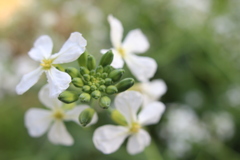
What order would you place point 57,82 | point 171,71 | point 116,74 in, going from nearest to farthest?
point 57,82, point 116,74, point 171,71

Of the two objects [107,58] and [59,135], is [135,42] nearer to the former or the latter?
[107,58]

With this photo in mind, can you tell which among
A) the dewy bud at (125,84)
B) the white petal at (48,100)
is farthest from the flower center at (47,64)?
the dewy bud at (125,84)

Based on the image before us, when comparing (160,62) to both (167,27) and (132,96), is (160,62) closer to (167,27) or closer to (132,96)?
(167,27)

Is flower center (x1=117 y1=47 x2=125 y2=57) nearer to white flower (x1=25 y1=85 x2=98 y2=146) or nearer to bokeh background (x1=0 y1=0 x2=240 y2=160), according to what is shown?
white flower (x1=25 y1=85 x2=98 y2=146)

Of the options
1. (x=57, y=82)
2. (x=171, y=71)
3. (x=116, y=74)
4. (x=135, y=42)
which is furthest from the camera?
(x=171, y=71)

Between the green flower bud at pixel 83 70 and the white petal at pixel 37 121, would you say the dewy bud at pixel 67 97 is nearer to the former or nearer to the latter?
the green flower bud at pixel 83 70

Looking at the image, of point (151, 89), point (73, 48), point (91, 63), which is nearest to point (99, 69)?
point (91, 63)

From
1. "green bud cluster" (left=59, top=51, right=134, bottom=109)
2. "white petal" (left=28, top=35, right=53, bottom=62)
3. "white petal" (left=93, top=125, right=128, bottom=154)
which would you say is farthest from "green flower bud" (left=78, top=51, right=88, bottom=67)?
"white petal" (left=93, top=125, right=128, bottom=154)
